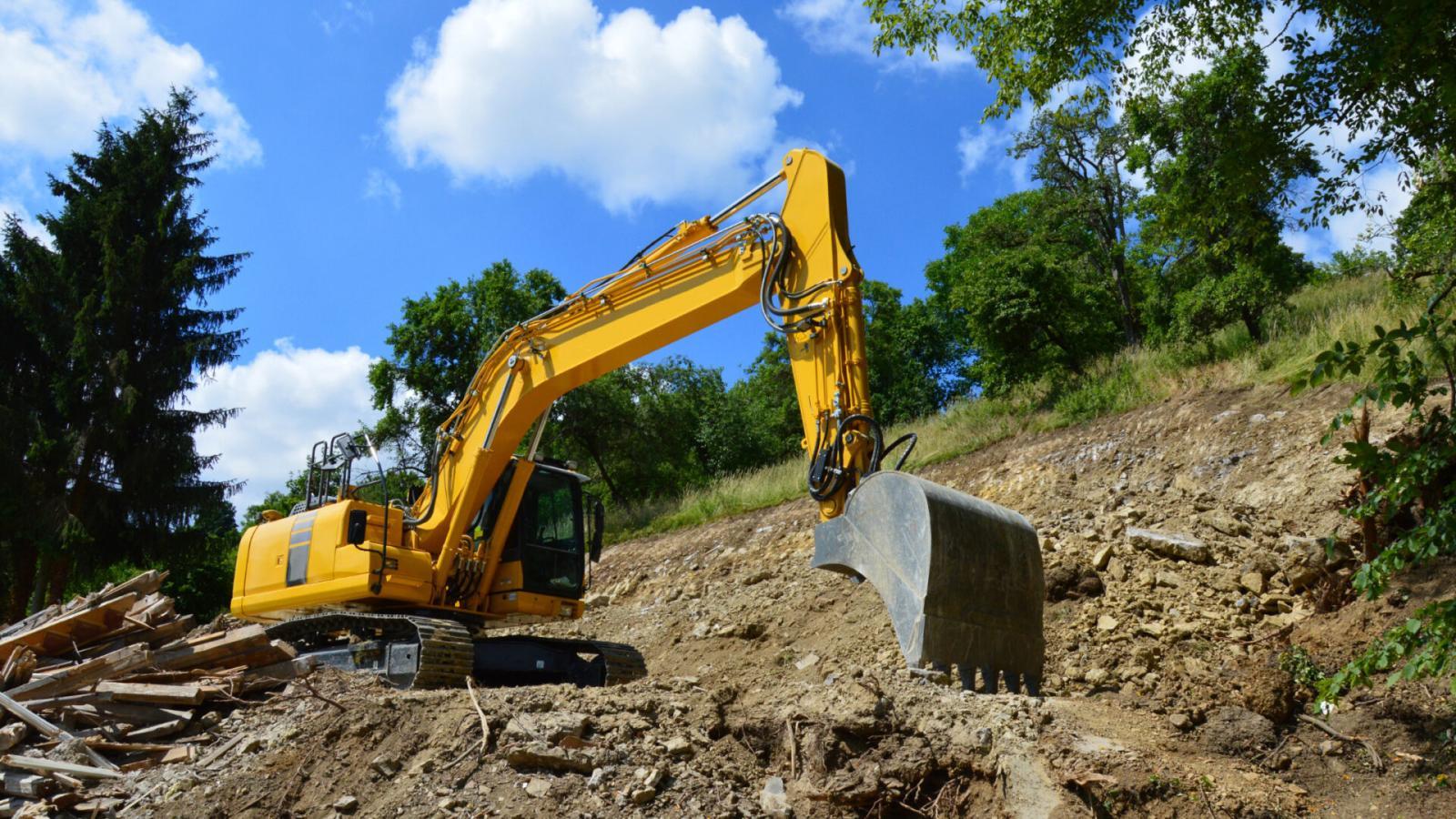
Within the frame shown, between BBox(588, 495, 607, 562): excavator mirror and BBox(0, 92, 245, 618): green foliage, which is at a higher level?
BBox(0, 92, 245, 618): green foliage

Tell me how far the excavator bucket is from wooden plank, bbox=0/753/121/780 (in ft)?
15.7

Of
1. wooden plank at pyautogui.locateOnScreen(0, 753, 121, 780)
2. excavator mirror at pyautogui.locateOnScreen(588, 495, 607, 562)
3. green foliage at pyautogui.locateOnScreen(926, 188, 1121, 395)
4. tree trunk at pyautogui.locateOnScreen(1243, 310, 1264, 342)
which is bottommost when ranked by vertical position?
wooden plank at pyautogui.locateOnScreen(0, 753, 121, 780)

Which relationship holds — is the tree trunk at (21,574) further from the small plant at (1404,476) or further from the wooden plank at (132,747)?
the small plant at (1404,476)

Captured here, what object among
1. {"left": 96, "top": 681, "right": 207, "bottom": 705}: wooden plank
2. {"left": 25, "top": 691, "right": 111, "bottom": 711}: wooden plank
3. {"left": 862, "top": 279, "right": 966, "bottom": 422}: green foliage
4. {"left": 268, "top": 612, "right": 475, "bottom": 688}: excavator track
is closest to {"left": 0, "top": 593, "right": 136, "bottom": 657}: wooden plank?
{"left": 25, "top": 691, "right": 111, "bottom": 711}: wooden plank

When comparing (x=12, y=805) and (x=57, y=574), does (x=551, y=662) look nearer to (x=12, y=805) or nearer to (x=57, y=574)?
(x=12, y=805)

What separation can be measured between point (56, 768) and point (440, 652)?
9.00 feet

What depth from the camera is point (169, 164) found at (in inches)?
927

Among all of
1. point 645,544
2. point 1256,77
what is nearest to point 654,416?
point 645,544

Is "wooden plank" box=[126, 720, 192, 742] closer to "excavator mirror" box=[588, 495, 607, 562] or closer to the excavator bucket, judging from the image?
"excavator mirror" box=[588, 495, 607, 562]

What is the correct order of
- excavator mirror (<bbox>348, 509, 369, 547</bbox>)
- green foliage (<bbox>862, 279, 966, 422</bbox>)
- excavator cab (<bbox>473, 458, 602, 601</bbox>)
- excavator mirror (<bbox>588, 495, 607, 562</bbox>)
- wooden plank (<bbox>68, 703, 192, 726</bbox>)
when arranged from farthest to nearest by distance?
green foliage (<bbox>862, 279, 966, 422</bbox>) → excavator mirror (<bbox>588, 495, 607, 562</bbox>) → excavator cab (<bbox>473, 458, 602, 601</bbox>) → excavator mirror (<bbox>348, 509, 369, 547</bbox>) → wooden plank (<bbox>68, 703, 192, 726</bbox>)

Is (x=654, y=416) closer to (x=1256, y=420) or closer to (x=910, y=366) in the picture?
(x=910, y=366)

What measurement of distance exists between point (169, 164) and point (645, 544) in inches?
563

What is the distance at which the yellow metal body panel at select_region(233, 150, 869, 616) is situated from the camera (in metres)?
6.97

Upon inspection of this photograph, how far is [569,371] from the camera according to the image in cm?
929
